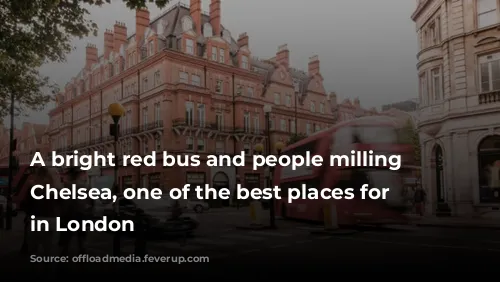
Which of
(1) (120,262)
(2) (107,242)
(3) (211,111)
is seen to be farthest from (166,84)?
(1) (120,262)

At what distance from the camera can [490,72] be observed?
24812 mm

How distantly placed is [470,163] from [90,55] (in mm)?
37342

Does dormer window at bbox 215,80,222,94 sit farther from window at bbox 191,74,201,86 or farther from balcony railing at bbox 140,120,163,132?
balcony railing at bbox 140,120,163,132

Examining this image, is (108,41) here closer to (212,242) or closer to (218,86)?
(218,86)

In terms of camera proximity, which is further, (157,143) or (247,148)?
(247,148)

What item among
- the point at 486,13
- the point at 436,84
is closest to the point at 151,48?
the point at 436,84

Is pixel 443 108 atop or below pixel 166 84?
below

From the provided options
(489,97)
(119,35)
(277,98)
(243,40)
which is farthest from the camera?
(277,98)

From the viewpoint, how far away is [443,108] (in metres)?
26.7

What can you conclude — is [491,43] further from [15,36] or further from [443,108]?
[15,36]

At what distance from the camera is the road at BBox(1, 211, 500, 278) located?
9648mm

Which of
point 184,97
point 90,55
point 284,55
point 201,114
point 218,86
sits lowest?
point 201,114

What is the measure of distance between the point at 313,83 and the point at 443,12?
34.8 metres

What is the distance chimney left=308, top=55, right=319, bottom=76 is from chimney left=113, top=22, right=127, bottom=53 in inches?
1069
